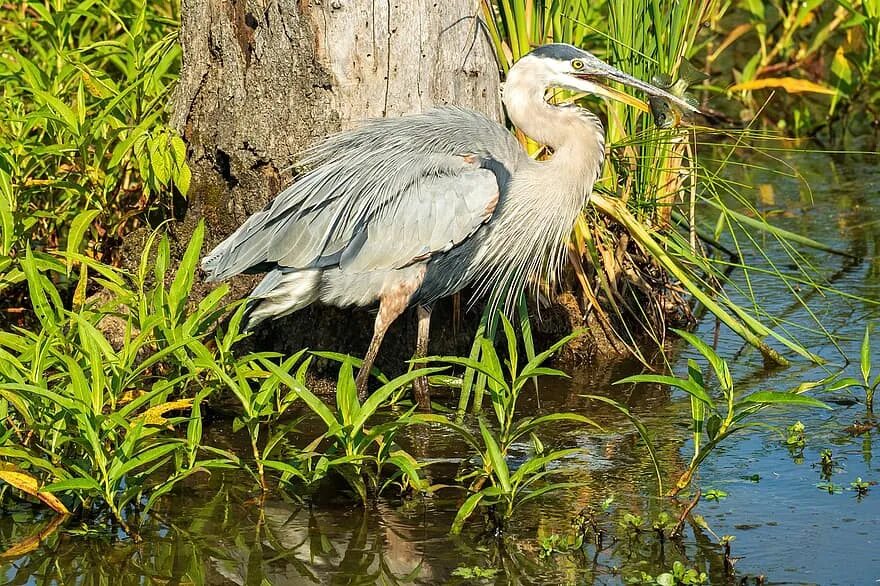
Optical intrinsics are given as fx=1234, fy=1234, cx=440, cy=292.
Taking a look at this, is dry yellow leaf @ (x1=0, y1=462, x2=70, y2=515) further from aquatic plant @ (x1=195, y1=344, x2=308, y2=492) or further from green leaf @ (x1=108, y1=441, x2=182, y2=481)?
aquatic plant @ (x1=195, y1=344, x2=308, y2=492)

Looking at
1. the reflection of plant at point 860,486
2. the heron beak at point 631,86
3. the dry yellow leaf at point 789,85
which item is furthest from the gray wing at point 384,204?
the dry yellow leaf at point 789,85

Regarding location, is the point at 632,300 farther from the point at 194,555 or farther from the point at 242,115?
the point at 194,555

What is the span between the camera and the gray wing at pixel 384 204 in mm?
4492

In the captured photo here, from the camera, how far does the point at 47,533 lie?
3.52 meters

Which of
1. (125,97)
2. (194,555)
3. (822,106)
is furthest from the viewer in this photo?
(822,106)

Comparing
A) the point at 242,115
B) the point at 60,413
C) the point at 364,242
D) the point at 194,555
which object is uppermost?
the point at 242,115

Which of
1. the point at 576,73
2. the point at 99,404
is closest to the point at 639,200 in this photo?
the point at 576,73

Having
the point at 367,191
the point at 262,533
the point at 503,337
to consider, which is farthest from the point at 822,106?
the point at 262,533

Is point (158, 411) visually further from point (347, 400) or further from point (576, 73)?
point (576, 73)

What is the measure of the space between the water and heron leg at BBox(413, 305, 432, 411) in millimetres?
233

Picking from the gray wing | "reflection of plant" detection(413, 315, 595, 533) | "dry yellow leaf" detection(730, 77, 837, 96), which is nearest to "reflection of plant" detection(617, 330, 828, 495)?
"reflection of plant" detection(413, 315, 595, 533)

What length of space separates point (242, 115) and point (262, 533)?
1934 millimetres

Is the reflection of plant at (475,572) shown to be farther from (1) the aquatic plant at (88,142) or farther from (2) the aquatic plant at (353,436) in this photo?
(1) the aquatic plant at (88,142)

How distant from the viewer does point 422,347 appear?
484 cm
